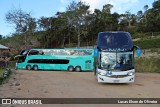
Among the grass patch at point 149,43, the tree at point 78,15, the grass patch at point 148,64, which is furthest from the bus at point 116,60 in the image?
the tree at point 78,15

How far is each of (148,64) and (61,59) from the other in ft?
36.0

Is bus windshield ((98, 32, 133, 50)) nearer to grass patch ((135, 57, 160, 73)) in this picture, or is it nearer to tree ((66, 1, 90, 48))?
grass patch ((135, 57, 160, 73))

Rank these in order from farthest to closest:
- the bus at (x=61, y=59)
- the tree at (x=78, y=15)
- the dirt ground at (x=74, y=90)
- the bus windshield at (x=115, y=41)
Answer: the tree at (x=78, y=15)
the bus at (x=61, y=59)
the bus windshield at (x=115, y=41)
the dirt ground at (x=74, y=90)

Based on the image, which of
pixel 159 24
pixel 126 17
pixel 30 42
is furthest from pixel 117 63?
pixel 126 17

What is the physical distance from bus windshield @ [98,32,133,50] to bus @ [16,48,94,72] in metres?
15.3

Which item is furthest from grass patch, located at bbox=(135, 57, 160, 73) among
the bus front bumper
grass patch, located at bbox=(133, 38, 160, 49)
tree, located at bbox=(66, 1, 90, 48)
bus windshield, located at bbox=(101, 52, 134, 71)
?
tree, located at bbox=(66, 1, 90, 48)

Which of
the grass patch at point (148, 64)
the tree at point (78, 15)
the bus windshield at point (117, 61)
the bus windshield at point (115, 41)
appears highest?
the tree at point (78, 15)

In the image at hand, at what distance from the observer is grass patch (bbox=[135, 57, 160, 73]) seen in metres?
34.6

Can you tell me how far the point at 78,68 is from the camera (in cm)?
3584

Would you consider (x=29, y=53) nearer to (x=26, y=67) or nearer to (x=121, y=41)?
(x=26, y=67)

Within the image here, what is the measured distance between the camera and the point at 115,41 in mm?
19000

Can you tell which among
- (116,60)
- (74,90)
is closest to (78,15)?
(116,60)

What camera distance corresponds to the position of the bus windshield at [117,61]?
1804 cm

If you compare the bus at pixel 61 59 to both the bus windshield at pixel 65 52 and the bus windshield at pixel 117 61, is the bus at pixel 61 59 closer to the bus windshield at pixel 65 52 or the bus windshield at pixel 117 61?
the bus windshield at pixel 65 52
